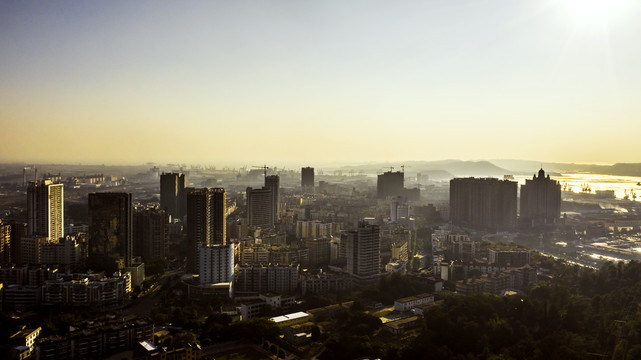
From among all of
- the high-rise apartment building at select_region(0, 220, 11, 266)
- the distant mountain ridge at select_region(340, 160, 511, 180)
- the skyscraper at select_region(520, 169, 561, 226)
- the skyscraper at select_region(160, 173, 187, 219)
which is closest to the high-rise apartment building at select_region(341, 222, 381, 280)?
the high-rise apartment building at select_region(0, 220, 11, 266)

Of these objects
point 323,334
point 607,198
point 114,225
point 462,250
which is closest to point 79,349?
point 323,334

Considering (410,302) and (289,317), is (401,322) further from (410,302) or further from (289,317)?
(289,317)

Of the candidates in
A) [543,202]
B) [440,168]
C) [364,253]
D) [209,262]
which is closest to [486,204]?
[543,202]

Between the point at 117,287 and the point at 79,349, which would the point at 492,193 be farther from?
the point at 79,349

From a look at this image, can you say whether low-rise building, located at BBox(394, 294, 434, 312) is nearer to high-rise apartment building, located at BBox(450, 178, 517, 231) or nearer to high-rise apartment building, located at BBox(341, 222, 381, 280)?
high-rise apartment building, located at BBox(341, 222, 381, 280)

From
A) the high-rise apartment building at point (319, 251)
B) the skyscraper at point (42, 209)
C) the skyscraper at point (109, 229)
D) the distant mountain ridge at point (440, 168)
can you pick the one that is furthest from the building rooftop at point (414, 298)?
the distant mountain ridge at point (440, 168)

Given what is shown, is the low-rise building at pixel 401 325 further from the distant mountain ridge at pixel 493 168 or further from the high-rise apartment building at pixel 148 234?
the high-rise apartment building at pixel 148 234
